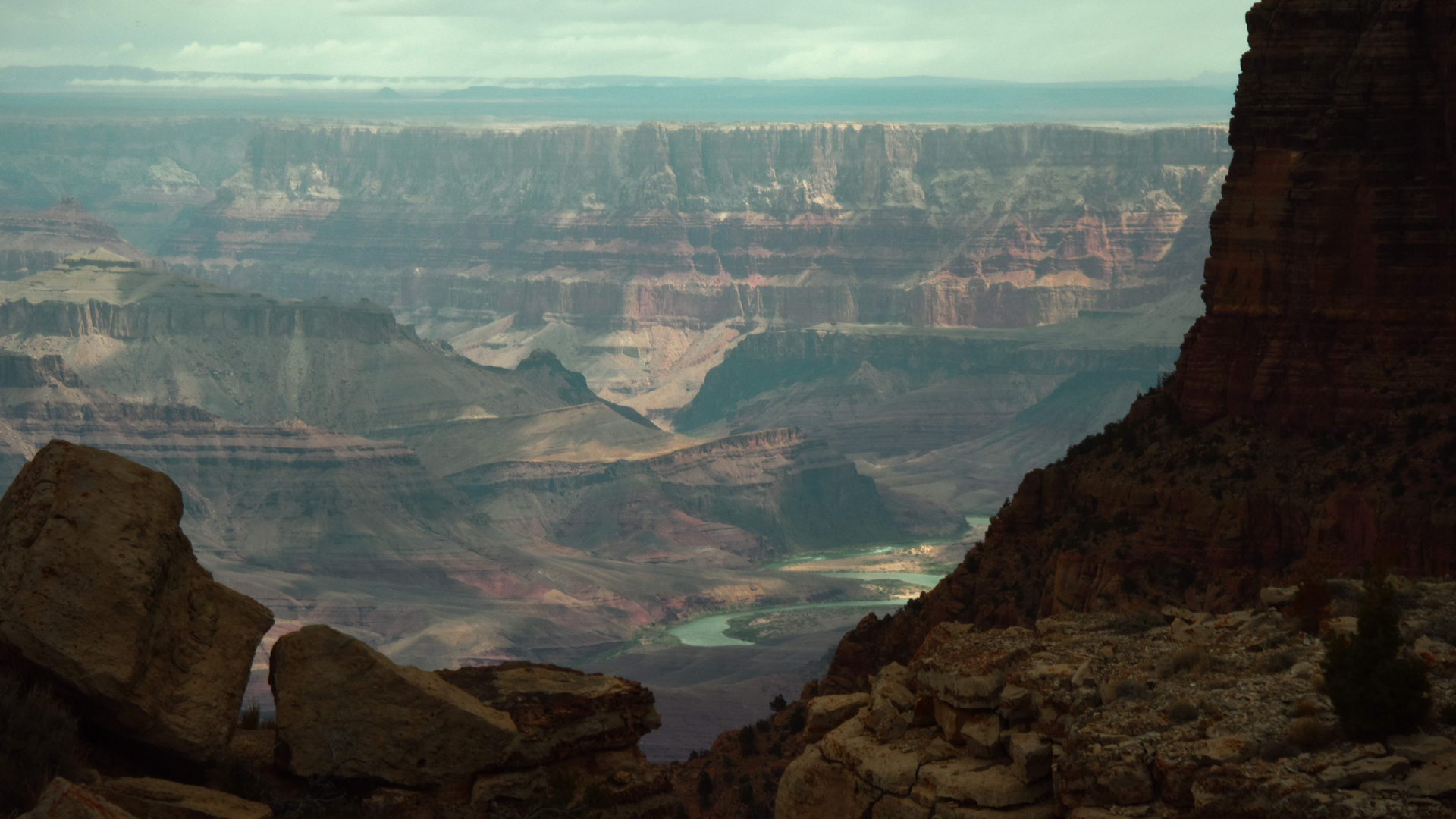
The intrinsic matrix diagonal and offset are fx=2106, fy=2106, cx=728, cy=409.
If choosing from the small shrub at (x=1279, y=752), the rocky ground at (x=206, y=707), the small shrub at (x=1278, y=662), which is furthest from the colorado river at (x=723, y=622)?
→ the small shrub at (x=1279, y=752)

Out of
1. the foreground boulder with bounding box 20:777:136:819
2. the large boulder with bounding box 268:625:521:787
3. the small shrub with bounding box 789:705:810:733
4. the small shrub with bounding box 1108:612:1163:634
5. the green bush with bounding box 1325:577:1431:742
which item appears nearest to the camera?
the green bush with bounding box 1325:577:1431:742

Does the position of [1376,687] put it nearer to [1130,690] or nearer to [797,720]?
[1130,690]

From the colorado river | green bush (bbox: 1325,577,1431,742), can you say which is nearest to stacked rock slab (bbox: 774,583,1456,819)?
green bush (bbox: 1325,577,1431,742)

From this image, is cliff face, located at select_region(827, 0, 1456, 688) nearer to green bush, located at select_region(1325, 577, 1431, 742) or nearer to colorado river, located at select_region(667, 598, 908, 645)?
green bush, located at select_region(1325, 577, 1431, 742)

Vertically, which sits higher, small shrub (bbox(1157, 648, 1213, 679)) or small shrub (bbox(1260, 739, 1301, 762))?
small shrub (bbox(1260, 739, 1301, 762))

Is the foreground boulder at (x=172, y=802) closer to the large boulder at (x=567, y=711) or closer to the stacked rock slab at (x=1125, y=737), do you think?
the large boulder at (x=567, y=711)

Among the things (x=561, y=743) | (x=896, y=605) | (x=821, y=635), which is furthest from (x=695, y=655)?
(x=561, y=743)

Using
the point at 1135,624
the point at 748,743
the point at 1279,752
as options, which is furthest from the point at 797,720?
the point at 1279,752

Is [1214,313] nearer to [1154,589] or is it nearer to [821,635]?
[1154,589]
